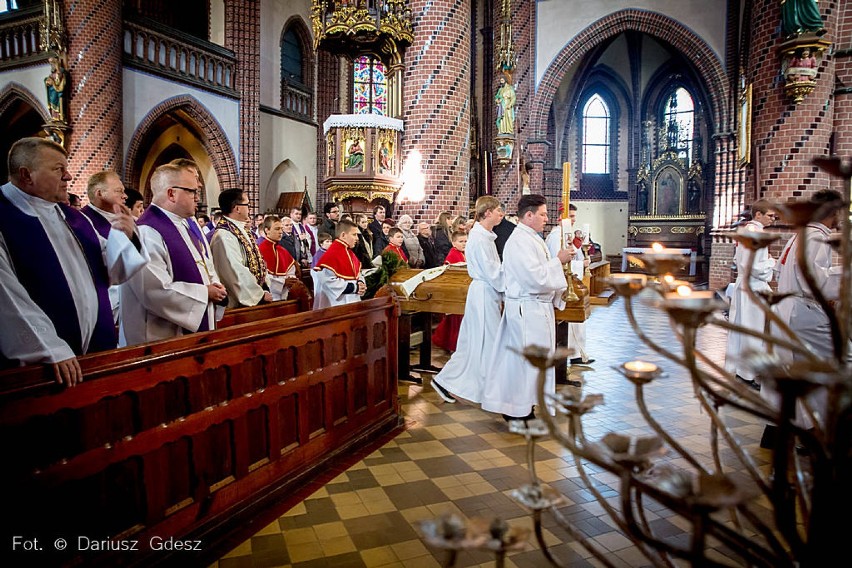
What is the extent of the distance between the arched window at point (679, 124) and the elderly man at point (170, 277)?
22181 millimetres

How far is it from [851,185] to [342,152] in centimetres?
822

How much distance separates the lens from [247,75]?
1528cm

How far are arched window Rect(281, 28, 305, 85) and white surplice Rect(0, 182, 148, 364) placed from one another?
15.7m

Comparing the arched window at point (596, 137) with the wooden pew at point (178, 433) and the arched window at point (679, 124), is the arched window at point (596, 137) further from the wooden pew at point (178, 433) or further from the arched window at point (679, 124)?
the wooden pew at point (178, 433)

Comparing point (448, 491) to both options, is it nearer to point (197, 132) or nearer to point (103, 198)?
point (103, 198)

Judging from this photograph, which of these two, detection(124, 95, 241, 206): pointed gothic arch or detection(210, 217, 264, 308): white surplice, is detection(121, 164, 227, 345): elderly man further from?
detection(124, 95, 241, 206): pointed gothic arch

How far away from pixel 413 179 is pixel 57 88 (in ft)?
25.7

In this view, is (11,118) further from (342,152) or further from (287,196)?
(342,152)

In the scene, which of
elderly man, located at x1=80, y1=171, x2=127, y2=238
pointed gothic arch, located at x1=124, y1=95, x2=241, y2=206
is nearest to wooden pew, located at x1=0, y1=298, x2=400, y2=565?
elderly man, located at x1=80, y1=171, x2=127, y2=238

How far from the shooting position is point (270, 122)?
54.4ft

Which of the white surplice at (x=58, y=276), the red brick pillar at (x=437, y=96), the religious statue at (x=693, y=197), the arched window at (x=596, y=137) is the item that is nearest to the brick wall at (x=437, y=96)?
the red brick pillar at (x=437, y=96)

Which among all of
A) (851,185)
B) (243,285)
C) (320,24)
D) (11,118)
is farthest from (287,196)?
(851,185)

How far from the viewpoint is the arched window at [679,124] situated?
22.1 m

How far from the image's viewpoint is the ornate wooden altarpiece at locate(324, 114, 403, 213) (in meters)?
8.67
